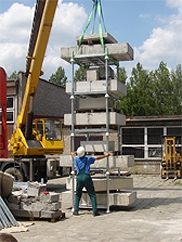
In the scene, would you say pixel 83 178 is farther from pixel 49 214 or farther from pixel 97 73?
pixel 97 73

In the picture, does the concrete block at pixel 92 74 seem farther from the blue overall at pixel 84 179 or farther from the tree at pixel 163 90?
the tree at pixel 163 90

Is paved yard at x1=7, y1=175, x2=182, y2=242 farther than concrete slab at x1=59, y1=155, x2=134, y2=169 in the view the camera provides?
No

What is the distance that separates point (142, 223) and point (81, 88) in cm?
412

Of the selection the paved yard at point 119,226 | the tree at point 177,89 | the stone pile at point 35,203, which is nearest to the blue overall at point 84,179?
the paved yard at point 119,226

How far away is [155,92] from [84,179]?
41.8 meters

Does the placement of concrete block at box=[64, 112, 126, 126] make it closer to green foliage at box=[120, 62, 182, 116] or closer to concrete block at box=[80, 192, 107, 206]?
concrete block at box=[80, 192, 107, 206]

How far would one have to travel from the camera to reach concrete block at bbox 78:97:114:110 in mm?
11586

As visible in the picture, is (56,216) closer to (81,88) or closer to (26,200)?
(26,200)

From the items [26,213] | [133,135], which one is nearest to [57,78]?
[133,135]

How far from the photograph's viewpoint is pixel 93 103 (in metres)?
11.7

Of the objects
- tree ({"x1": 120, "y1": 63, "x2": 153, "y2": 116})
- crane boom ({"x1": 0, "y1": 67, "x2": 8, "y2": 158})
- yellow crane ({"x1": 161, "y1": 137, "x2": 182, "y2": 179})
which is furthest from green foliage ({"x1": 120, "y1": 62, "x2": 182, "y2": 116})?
crane boom ({"x1": 0, "y1": 67, "x2": 8, "y2": 158})

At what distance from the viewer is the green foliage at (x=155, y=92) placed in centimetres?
4819

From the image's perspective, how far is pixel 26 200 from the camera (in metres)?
9.93

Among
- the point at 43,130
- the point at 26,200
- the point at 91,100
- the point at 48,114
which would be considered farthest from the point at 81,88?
the point at 48,114
